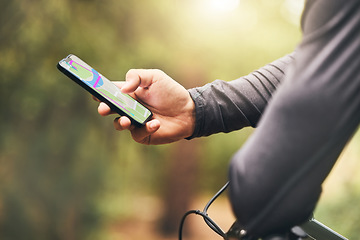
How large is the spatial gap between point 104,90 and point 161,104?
8.8 inches

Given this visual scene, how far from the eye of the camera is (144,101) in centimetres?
145

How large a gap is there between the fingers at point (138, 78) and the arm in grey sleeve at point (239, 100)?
0.69 feet

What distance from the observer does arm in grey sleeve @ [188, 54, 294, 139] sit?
124 centimetres

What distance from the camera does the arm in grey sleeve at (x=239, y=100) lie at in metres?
1.24

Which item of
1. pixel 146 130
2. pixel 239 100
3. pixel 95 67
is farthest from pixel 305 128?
pixel 95 67

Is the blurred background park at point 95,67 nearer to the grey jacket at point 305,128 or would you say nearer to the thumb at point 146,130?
the thumb at point 146,130

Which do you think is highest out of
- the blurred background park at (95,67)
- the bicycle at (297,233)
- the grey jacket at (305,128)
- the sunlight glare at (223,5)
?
the grey jacket at (305,128)

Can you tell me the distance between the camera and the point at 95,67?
194 inches

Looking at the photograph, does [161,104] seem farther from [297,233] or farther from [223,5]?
[223,5]

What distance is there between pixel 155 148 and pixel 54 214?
10.6 ft

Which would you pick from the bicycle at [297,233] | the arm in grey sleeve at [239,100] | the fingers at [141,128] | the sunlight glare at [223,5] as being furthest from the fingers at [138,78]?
the sunlight glare at [223,5]

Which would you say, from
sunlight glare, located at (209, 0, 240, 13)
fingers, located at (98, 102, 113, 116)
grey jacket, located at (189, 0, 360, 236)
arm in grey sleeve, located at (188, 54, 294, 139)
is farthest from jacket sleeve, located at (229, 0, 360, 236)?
sunlight glare, located at (209, 0, 240, 13)

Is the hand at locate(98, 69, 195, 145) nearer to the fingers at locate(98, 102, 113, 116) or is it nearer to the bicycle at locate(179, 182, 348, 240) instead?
the fingers at locate(98, 102, 113, 116)

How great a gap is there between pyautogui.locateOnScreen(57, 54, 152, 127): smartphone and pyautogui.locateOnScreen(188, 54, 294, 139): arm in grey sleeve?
0.63 ft
